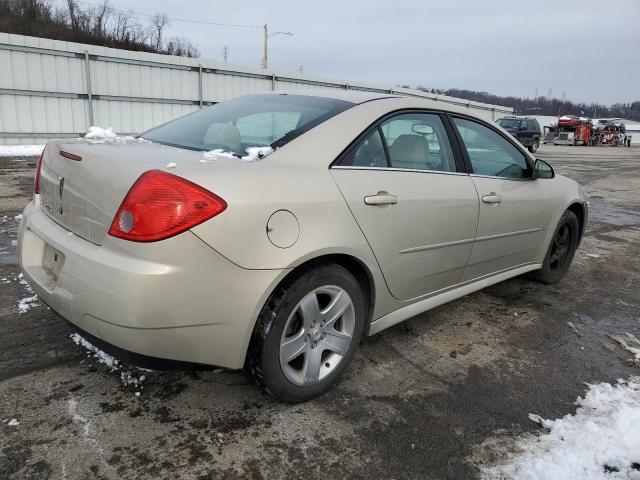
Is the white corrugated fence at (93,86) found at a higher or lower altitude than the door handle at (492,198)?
higher

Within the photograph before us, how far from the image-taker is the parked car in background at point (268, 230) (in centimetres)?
193

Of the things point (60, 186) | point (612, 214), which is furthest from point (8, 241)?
point (612, 214)

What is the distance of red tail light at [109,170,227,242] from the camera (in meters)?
1.90

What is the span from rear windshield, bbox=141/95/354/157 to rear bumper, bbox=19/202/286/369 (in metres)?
0.65

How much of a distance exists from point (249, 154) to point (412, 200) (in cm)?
93

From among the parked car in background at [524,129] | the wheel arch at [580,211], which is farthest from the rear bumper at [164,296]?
the parked car in background at [524,129]

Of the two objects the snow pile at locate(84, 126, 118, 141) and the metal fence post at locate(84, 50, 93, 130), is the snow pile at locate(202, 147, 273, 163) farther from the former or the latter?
the metal fence post at locate(84, 50, 93, 130)

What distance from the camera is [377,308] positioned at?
2684 mm

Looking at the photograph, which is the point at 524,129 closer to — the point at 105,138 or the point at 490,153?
the point at 490,153

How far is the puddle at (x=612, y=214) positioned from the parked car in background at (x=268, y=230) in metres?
5.71

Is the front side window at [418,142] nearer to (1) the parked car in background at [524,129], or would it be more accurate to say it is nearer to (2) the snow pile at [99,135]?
(2) the snow pile at [99,135]

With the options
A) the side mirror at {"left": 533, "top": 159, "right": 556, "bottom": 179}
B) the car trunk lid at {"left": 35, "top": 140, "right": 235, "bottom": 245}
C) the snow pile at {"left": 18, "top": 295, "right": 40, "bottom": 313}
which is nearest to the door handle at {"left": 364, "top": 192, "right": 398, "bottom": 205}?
the car trunk lid at {"left": 35, "top": 140, "right": 235, "bottom": 245}

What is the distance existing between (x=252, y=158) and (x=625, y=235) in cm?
643

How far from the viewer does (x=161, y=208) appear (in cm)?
191
